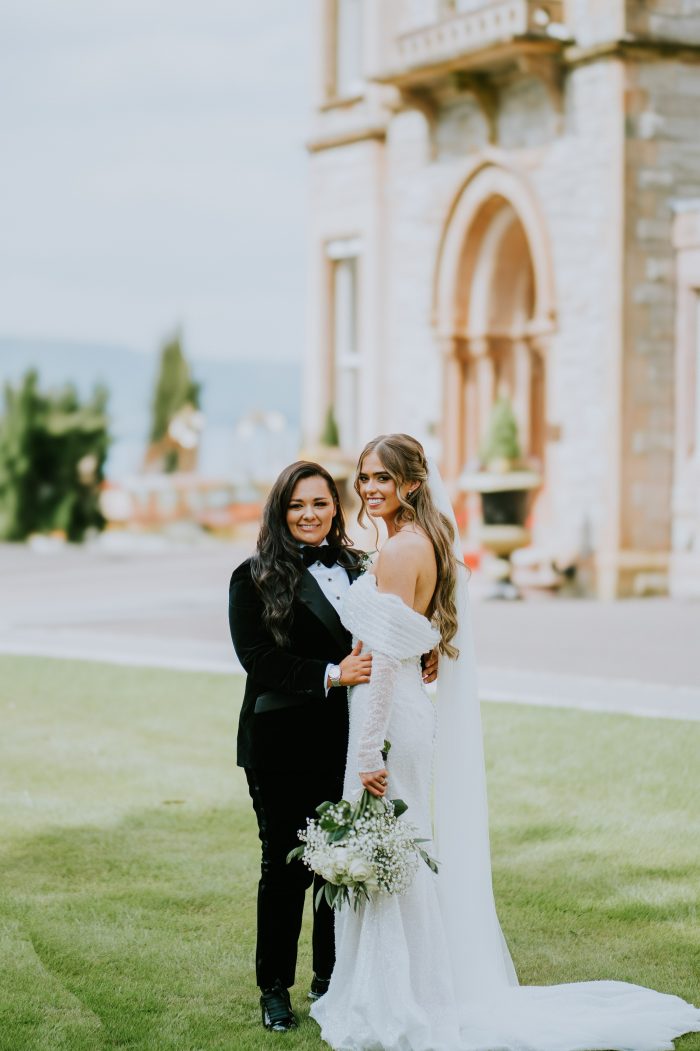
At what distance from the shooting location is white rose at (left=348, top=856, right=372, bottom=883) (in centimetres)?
445

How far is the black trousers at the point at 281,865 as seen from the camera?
4.88 m

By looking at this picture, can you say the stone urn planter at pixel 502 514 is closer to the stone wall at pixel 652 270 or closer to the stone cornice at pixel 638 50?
the stone wall at pixel 652 270

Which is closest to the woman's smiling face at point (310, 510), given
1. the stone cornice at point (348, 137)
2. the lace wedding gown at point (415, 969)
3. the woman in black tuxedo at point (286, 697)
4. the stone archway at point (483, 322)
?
the woman in black tuxedo at point (286, 697)

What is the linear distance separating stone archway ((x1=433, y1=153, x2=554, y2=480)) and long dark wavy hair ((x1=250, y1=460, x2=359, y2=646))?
532 inches

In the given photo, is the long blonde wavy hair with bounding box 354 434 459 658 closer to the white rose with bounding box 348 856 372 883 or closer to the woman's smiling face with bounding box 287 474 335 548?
the woman's smiling face with bounding box 287 474 335 548

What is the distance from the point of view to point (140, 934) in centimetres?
565

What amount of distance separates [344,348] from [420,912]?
17005 millimetres

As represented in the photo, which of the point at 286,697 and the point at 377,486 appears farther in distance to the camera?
the point at 286,697

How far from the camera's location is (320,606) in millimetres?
4898

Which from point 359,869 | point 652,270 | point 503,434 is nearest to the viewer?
point 359,869

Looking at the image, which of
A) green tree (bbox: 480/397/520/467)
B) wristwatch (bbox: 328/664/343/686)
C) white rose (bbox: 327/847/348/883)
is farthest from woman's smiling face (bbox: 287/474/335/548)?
green tree (bbox: 480/397/520/467)

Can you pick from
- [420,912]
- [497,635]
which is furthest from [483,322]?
[420,912]

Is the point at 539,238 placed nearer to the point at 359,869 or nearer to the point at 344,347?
the point at 344,347

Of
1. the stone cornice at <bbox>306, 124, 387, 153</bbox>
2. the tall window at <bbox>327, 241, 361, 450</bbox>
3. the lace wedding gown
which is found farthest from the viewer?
the tall window at <bbox>327, 241, 361, 450</bbox>
